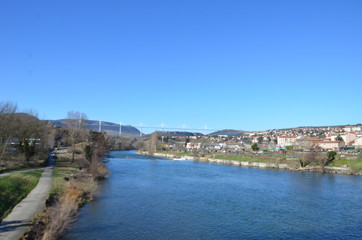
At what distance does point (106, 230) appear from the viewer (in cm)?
1301

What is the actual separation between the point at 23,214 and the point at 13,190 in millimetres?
4314

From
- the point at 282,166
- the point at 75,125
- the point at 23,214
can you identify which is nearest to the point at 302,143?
the point at 282,166

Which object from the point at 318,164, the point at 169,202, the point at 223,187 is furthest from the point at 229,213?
the point at 318,164

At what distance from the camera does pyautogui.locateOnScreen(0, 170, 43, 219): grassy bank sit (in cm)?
1332

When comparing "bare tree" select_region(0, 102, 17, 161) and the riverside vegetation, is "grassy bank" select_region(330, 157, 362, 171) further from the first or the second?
"bare tree" select_region(0, 102, 17, 161)

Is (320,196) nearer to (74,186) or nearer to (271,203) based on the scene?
(271,203)

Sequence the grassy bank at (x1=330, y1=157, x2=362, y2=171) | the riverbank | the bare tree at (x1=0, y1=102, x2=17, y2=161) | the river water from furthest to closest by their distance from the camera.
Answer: the grassy bank at (x1=330, y1=157, x2=362, y2=171) < the riverbank < the bare tree at (x1=0, y1=102, x2=17, y2=161) < the river water

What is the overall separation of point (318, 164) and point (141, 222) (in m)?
34.9

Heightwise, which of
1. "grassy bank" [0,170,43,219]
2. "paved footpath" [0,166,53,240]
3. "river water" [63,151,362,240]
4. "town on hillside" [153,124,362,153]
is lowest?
"river water" [63,151,362,240]

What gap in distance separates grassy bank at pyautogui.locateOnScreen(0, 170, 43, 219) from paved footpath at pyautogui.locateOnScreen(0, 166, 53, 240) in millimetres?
249

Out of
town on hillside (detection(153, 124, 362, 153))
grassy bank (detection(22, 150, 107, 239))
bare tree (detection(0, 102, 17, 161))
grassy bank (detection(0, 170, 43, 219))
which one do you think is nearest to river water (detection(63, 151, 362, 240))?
grassy bank (detection(22, 150, 107, 239))

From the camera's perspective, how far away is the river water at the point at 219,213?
523 inches

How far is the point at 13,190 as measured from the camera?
52.3 feet

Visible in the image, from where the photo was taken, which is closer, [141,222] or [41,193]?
[141,222]
